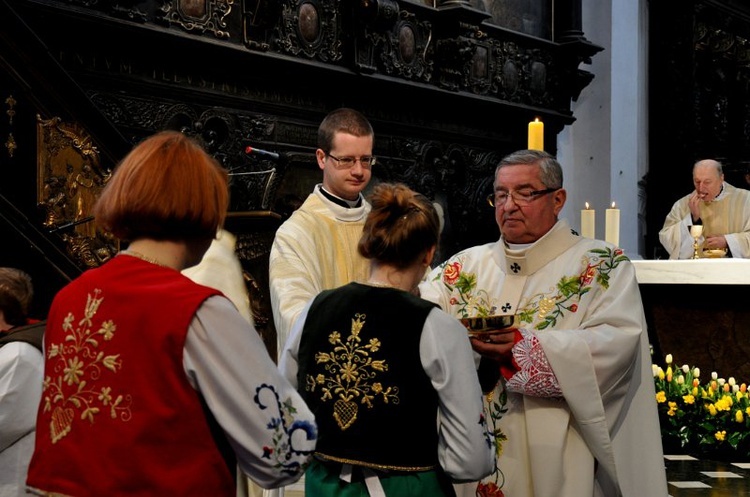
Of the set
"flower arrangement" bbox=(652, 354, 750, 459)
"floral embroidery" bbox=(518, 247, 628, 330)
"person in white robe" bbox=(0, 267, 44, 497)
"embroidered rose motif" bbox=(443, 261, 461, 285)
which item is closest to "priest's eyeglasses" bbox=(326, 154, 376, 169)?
"embroidered rose motif" bbox=(443, 261, 461, 285)

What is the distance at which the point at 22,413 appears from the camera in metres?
3.12

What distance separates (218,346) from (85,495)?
0.38 meters

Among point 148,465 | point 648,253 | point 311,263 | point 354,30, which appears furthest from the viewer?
point 648,253

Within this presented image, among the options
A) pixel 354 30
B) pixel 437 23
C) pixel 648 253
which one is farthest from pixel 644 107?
pixel 354 30

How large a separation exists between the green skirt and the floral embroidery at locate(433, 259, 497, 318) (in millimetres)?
1255

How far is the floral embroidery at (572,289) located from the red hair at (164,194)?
1823 mm

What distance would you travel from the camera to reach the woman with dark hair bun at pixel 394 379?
2.48m

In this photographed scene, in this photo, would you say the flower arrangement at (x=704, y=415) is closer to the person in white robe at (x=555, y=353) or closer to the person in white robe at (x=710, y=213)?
the person in white robe at (x=710, y=213)

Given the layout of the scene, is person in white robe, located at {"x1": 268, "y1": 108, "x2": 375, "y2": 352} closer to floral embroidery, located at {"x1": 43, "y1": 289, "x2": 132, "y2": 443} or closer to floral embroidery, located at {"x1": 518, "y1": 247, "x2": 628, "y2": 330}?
floral embroidery, located at {"x1": 518, "y1": 247, "x2": 628, "y2": 330}

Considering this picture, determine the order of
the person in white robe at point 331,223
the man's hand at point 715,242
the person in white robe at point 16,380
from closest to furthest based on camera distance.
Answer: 1. the person in white robe at point 16,380
2. the person in white robe at point 331,223
3. the man's hand at point 715,242

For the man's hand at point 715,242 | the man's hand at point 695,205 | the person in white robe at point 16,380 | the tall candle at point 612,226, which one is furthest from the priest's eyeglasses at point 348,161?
the man's hand at point 695,205

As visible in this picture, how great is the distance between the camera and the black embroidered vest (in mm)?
2494

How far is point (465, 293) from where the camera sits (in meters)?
Answer: 3.85

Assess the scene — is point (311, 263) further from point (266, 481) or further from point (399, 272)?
point (266, 481)
